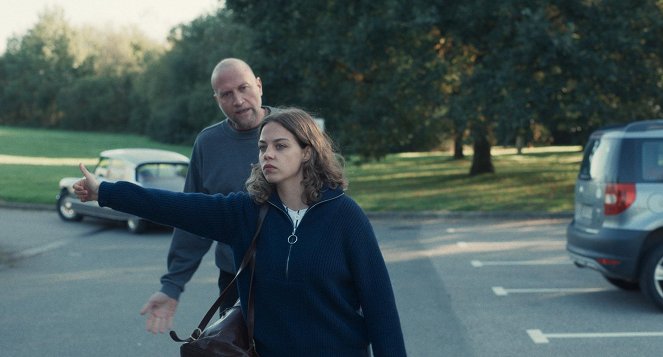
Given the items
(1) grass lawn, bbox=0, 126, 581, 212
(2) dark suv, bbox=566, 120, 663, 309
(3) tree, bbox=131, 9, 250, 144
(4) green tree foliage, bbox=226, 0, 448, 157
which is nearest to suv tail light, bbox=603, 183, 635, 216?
(2) dark suv, bbox=566, 120, 663, 309

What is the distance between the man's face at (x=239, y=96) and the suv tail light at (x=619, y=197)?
493cm

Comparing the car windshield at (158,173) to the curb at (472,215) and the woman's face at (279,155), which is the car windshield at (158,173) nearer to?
the curb at (472,215)

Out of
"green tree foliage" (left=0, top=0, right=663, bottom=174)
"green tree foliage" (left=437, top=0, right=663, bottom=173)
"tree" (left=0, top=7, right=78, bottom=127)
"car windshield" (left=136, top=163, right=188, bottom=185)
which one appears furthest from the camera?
"tree" (left=0, top=7, right=78, bottom=127)

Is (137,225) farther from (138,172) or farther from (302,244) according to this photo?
(302,244)

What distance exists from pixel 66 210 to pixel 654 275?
12.6m

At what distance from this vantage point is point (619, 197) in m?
8.16

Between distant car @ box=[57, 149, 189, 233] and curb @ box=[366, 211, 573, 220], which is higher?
distant car @ box=[57, 149, 189, 233]

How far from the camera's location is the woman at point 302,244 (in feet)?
8.97

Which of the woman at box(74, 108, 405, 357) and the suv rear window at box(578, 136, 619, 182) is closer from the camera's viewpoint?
the woman at box(74, 108, 405, 357)

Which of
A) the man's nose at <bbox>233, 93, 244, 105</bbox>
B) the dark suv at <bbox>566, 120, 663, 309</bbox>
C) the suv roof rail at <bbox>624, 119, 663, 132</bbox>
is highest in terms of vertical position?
the man's nose at <bbox>233, 93, 244, 105</bbox>

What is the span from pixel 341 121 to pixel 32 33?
308 ft

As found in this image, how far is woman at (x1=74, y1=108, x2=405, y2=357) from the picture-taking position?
2.73 meters

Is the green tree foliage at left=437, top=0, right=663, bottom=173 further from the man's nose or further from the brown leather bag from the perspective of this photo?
the brown leather bag

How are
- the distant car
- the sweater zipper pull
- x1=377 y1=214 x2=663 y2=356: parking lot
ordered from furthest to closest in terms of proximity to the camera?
the distant car → x1=377 y1=214 x2=663 y2=356: parking lot → the sweater zipper pull
